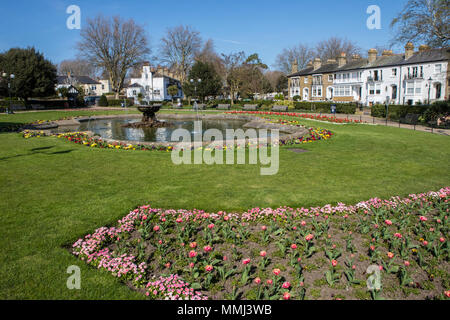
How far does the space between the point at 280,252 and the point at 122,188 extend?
14.8ft

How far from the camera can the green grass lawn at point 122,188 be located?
13.4ft

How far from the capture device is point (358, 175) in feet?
28.2

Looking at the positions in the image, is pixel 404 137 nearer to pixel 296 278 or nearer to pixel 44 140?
pixel 296 278

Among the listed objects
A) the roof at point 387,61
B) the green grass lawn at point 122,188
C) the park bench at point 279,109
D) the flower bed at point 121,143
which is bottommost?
the green grass lawn at point 122,188

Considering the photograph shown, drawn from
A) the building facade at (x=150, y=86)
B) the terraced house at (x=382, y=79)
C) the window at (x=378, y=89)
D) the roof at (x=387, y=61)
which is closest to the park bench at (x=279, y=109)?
the terraced house at (x=382, y=79)

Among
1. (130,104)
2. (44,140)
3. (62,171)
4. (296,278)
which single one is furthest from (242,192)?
(130,104)

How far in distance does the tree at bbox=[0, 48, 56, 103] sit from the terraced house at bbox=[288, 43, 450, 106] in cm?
4711

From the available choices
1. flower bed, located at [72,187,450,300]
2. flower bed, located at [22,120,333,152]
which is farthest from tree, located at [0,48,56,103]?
flower bed, located at [72,187,450,300]

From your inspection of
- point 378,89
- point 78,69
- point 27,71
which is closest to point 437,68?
point 378,89

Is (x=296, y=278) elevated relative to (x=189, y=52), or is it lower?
lower

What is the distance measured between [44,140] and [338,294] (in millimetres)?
15455

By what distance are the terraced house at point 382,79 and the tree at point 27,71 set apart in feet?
155

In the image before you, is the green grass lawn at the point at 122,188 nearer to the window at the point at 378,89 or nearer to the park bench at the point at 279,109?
the park bench at the point at 279,109
